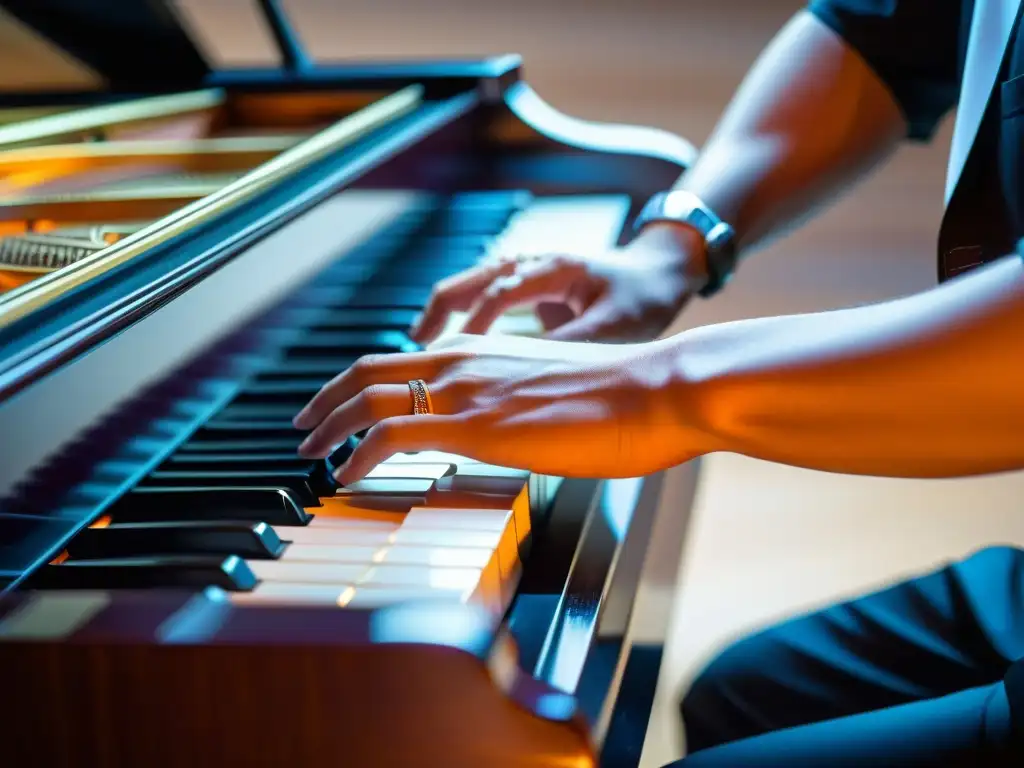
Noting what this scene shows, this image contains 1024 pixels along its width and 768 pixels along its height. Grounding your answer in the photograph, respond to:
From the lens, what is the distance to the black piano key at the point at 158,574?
0.62 m

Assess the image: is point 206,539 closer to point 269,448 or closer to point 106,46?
point 269,448

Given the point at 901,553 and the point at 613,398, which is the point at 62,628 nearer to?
the point at 613,398

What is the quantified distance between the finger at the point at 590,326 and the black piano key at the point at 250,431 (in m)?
0.28

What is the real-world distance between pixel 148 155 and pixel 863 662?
0.94m

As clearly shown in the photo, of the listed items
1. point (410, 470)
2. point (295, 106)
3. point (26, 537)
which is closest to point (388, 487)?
point (410, 470)

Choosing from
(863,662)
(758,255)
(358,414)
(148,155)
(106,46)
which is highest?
(106,46)

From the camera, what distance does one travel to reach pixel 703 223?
1167mm

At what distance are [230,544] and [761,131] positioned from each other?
2.77 feet

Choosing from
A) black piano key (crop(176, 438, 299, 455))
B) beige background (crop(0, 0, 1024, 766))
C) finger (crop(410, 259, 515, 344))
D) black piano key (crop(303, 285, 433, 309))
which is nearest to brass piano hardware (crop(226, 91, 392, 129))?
black piano key (crop(303, 285, 433, 309))

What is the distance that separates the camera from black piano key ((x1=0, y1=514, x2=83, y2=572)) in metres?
0.67

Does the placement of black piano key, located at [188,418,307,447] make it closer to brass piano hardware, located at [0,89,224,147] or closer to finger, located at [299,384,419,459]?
finger, located at [299,384,419,459]

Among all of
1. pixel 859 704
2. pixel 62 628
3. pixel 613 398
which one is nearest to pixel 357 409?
pixel 613 398

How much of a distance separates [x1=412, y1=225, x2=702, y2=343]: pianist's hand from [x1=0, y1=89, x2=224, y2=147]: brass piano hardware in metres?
0.49

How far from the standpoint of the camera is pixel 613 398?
72 centimetres
